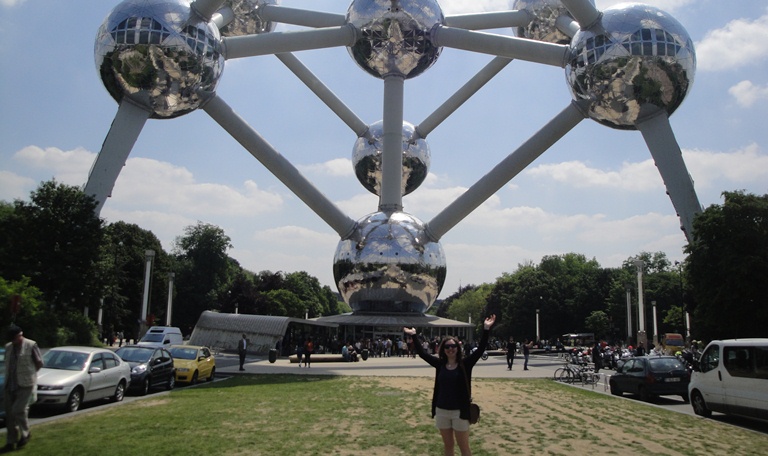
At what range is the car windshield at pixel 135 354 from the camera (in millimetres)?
12898

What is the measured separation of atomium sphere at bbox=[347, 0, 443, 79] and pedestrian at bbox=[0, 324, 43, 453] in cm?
1516

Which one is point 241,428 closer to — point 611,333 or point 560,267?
point 611,333

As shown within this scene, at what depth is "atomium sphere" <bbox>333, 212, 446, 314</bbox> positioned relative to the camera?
21.1 metres

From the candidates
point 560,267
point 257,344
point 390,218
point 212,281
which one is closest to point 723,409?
point 390,218

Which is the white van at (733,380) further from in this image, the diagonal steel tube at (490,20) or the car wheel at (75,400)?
the diagonal steel tube at (490,20)

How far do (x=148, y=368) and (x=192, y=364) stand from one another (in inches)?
93.2

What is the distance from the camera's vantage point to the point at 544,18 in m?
23.2

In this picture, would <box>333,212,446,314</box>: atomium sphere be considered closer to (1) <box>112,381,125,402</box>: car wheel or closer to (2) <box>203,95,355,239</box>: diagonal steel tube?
(2) <box>203,95,355,239</box>: diagonal steel tube

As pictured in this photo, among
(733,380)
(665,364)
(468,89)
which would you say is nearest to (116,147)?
(468,89)

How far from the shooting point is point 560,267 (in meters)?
81.4

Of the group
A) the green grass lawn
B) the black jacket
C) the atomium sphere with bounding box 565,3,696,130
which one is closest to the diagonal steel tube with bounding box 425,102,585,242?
the atomium sphere with bounding box 565,3,696,130

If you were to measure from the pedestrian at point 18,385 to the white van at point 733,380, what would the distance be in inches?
376

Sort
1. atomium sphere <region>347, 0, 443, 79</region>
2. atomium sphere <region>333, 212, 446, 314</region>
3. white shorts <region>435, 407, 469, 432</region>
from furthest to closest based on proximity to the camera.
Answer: atomium sphere <region>333, 212, 446, 314</region> → atomium sphere <region>347, 0, 443, 79</region> → white shorts <region>435, 407, 469, 432</region>

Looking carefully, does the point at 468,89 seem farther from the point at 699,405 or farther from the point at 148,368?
the point at 148,368
